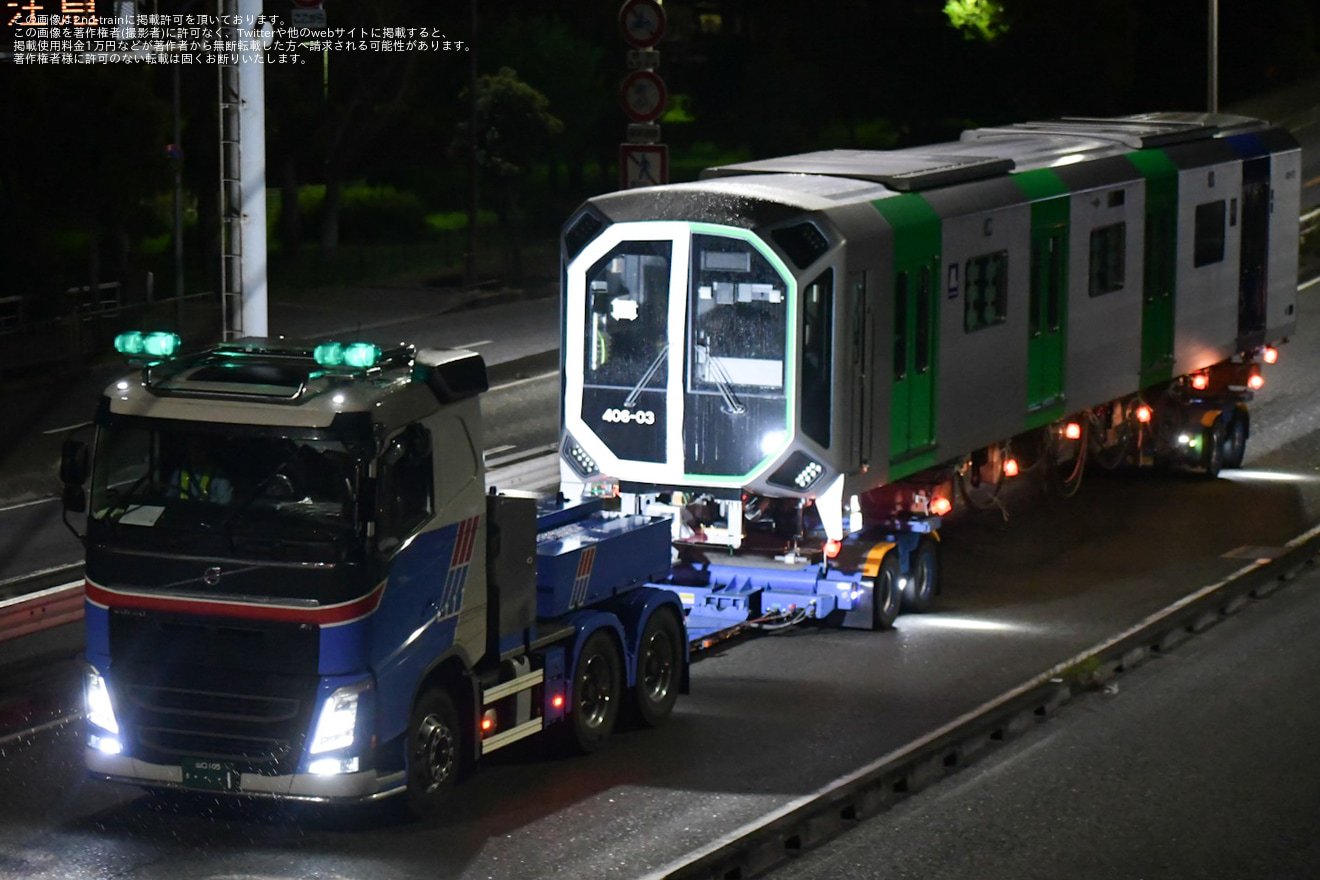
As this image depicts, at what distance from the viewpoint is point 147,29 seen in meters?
29.2

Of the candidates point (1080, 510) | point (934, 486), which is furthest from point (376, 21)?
point (934, 486)

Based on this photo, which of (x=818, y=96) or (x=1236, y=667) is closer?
(x=1236, y=667)

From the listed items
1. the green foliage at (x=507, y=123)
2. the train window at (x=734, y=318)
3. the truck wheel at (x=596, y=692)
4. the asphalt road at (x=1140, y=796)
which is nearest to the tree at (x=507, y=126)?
the green foliage at (x=507, y=123)

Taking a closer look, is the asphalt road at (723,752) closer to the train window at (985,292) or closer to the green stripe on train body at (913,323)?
the green stripe on train body at (913,323)

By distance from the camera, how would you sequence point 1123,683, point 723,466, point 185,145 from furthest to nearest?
point 185,145, point 723,466, point 1123,683

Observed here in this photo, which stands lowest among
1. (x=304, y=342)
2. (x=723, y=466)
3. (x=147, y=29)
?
(x=723, y=466)

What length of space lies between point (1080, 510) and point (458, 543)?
11.7m

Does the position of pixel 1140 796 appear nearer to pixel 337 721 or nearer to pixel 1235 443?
pixel 337 721

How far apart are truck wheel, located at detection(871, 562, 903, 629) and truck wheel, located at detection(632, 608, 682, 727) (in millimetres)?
2951

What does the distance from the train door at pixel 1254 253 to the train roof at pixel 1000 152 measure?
1.96 feet

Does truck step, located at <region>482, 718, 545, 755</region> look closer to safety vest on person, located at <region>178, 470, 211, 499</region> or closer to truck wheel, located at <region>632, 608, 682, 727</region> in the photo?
truck wheel, located at <region>632, 608, 682, 727</region>

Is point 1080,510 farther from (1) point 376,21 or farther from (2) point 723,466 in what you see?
(1) point 376,21

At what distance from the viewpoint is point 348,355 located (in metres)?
11.1

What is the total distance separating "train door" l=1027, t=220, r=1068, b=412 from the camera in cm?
1928
